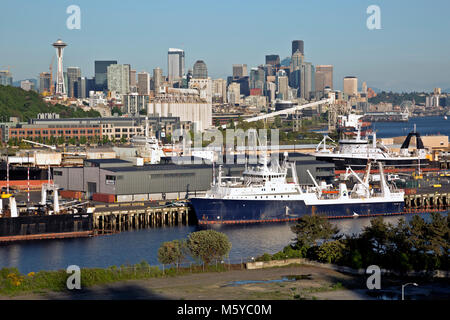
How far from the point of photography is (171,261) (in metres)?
42.9

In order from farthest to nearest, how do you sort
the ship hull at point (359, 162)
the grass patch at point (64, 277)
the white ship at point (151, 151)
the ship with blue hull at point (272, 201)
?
the ship hull at point (359, 162) < the white ship at point (151, 151) < the ship with blue hull at point (272, 201) < the grass patch at point (64, 277)

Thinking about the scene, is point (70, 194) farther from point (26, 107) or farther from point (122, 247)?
point (26, 107)

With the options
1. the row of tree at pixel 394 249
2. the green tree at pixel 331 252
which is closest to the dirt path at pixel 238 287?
the green tree at pixel 331 252

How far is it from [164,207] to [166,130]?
254ft

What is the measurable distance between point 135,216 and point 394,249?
77.7ft

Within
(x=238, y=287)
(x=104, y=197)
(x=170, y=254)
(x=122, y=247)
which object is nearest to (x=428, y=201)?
(x=104, y=197)

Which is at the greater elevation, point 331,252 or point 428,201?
point 428,201

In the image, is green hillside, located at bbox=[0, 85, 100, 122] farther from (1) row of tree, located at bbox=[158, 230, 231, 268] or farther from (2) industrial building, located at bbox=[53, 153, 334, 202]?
(1) row of tree, located at bbox=[158, 230, 231, 268]

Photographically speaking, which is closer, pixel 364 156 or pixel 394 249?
pixel 394 249

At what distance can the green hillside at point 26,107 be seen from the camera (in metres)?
151

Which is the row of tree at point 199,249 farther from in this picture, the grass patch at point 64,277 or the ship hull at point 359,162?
the ship hull at point 359,162

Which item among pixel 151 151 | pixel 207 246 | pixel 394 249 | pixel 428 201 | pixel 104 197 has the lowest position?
pixel 394 249

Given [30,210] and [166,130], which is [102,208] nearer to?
[30,210]

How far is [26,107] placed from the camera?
16075cm
